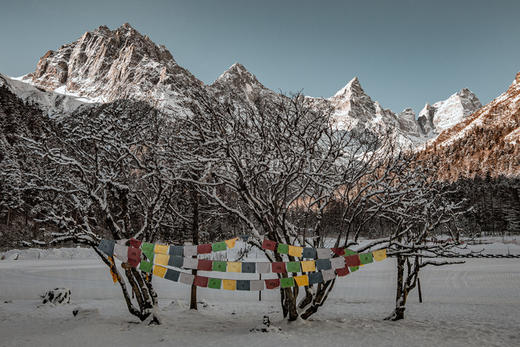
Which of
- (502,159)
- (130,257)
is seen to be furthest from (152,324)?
(502,159)

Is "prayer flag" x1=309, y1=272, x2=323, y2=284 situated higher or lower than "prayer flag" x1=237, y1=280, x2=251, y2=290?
higher

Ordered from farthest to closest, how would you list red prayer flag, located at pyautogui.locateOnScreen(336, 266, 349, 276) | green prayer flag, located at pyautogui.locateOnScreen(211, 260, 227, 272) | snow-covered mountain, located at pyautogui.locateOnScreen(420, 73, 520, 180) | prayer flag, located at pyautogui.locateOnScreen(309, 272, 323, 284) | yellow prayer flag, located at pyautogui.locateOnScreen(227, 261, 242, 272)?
snow-covered mountain, located at pyautogui.locateOnScreen(420, 73, 520, 180) < red prayer flag, located at pyautogui.locateOnScreen(336, 266, 349, 276) < prayer flag, located at pyautogui.locateOnScreen(309, 272, 323, 284) < green prayer flag, located at pyautogui.locateOnScreen(211, 260, 227, 272) < yellow prayer flag, located at pyautogui.locateOnScreen(227, 261, 242, 272)

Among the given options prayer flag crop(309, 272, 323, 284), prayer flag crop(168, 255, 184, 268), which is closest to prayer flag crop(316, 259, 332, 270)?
prayer flag crop(309, 272, 323, 284)

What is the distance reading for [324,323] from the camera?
729 centimetres

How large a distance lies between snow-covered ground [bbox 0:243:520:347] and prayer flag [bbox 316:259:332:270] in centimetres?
131

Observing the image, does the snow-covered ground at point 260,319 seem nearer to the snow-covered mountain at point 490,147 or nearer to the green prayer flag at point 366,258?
the green prayer flag at point 366,258

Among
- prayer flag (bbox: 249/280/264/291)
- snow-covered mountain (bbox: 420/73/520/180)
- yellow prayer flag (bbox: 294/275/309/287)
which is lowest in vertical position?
prayer flag (bbox: 249/280/264/291)

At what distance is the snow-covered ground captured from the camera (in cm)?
588

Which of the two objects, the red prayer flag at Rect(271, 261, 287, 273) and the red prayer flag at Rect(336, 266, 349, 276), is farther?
the red prayer flag at Rect(336, 266, 349, 276)

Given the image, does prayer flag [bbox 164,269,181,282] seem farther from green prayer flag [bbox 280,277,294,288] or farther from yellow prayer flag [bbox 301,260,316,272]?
yellow prayer flag [bbox 301,260,316,272]

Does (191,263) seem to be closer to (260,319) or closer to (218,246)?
(218,246)

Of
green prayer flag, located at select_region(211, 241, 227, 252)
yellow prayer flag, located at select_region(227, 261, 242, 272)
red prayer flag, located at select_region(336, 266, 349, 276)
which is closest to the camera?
yellow prayer flag, located at select_region(227, 261, 242, 272)

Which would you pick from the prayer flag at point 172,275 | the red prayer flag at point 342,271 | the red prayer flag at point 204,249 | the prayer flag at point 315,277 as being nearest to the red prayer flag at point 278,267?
the prayer flag at point 315,277

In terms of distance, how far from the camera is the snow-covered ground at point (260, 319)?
588 cm
